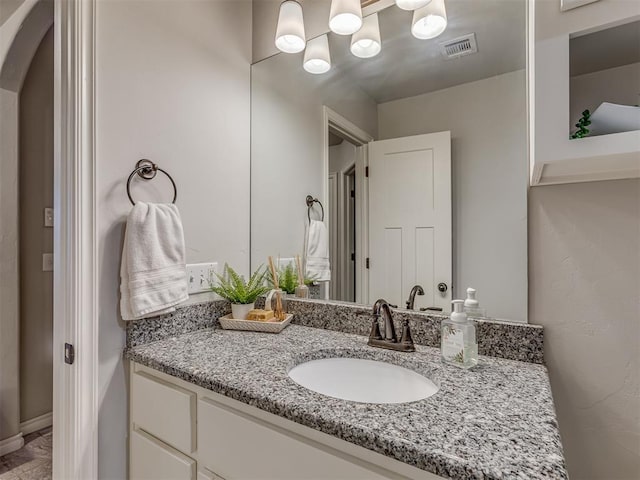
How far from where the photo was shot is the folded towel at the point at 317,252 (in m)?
1.39

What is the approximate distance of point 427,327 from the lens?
105cm

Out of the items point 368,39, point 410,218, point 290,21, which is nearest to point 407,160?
point 410,218

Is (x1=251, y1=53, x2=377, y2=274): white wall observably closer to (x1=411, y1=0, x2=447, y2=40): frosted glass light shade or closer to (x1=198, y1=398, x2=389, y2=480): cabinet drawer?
(x1=411, y1=0, x2=447, y2=40): frosted glass light shade

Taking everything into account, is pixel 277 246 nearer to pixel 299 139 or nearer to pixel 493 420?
pixel 299 139

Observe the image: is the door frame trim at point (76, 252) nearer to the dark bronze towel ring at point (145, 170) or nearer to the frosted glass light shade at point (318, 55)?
the dark bronze towel ring at point (145, 170)

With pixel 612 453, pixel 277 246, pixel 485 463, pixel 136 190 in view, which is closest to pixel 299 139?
pixel 277 246

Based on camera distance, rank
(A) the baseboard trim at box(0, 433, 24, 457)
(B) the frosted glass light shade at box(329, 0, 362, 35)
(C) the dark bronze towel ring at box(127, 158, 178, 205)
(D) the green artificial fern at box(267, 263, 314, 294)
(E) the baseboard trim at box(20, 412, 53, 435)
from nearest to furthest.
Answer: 1. (C) the dark bronze towel ring at box(127, 158, 178, 205)
2. (B) the frosted glass light shade at box(329, 0, 362, 35)
3. (D) the green artificial fern at box(267, 263, 314, 294)
4. (A) the baseboard trim at box(0, 433, 24, 457)
5. (E) the baseboard trim at box(20, 412, 53, 435)

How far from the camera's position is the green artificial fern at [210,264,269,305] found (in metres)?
1.31

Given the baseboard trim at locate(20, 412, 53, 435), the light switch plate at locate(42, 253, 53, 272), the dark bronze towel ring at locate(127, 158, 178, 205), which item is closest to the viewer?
the dark bronze towel ring at locate(127, 158, 178, 205)

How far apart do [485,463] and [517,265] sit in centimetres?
62

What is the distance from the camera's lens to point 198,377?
2.73 feet

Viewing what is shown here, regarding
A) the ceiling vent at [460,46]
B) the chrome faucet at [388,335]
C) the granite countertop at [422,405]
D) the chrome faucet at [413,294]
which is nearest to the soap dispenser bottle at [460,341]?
the granite countertop at [422,405]

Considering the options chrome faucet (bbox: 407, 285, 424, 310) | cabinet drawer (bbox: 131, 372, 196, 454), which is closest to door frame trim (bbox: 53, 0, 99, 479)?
cabinet drawer (bbox: 131, 372, 196, 454)

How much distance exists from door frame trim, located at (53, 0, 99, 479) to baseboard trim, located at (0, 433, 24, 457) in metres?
1.29
